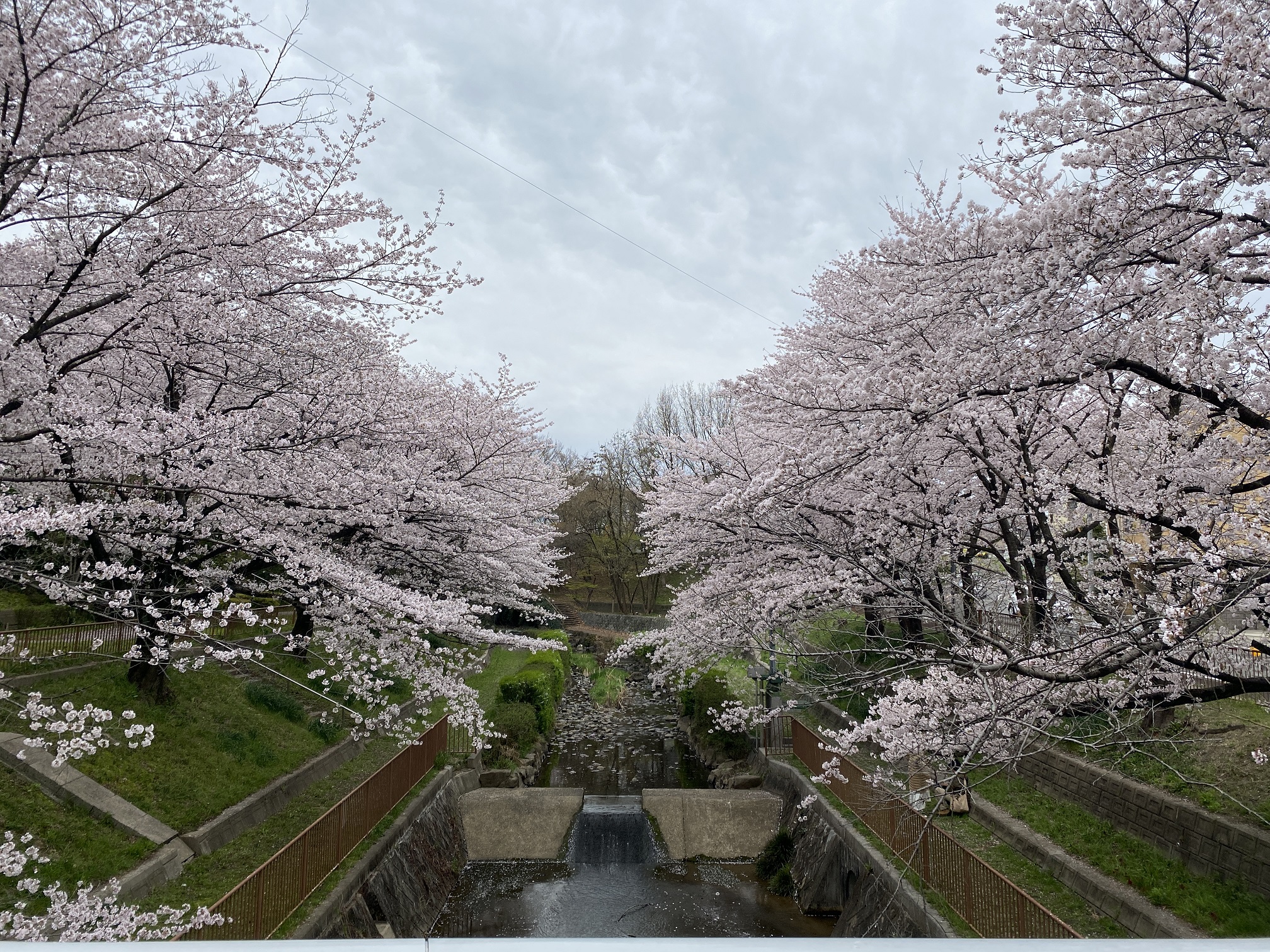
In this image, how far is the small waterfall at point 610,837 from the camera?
44.2 feet

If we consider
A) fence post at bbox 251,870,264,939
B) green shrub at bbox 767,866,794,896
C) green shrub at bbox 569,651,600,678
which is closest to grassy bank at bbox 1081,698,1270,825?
green shrub at bbox 767,866,794,896

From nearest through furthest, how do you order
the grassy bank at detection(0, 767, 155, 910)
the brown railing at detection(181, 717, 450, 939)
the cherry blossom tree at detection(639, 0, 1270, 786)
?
the cherry blossom tree at detection(639, 0, 1270, 786), the brown railing at detection(181, 717, 450, 939), the grassy bank at detection(0, 767, 155, 910)

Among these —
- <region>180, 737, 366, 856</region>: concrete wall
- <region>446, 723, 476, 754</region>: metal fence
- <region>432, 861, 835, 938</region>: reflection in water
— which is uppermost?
<region>180, 737, 366, 856</region>: concrete wall

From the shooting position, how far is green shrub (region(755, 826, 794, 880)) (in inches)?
497

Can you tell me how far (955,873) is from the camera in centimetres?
760

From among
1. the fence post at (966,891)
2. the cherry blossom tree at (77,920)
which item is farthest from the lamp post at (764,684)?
the cherry blossom tree at (77,920)

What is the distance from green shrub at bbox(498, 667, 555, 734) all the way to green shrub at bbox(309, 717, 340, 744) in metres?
5.99

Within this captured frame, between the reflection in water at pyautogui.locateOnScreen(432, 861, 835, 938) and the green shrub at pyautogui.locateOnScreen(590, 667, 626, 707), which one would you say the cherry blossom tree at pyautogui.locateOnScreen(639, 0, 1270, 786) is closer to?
the reflection in water at pyautogui.locateOnScreen(432, 861, 835, 938)

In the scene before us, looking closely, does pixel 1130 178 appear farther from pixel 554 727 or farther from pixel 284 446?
pixel 554 727

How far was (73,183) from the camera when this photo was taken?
6.15 metres

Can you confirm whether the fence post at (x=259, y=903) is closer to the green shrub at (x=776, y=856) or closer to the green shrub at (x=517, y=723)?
the green shrub at (x=776, y=856)

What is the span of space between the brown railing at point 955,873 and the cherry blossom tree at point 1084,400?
47.6 inches

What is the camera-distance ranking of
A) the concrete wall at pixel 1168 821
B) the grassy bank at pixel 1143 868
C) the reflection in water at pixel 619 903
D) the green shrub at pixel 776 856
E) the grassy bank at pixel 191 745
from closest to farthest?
the grassy bank at pixel 1143 868 → the concrete wall at pixel 1168 821 → the grassy bank at pixel 191 745 → the reflection in water at pixel 619 903 → the green shrub at pixel 776 856

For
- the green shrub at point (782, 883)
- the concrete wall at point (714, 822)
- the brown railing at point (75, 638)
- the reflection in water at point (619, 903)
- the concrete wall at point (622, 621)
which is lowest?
the reflection in water at point (619, 903)
